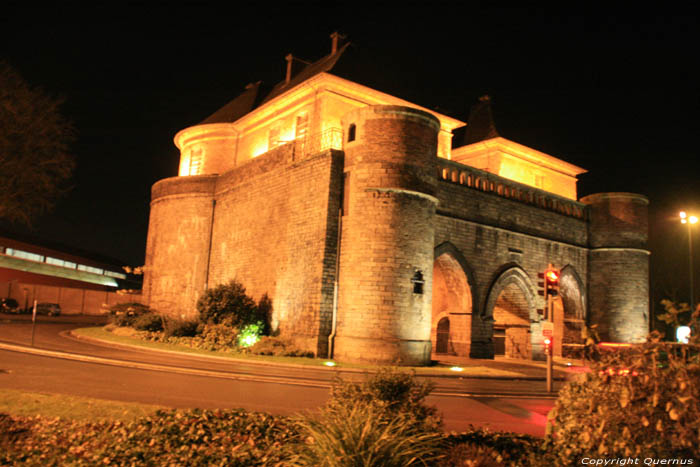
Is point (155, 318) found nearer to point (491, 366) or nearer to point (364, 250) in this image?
point (364, 250)

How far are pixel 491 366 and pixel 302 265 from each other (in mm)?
8193

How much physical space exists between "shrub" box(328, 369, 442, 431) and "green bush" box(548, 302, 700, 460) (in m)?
1.62

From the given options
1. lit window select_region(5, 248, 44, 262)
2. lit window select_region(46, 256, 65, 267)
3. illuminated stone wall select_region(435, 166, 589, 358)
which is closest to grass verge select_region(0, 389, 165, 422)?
illuminated stone wall select_region(435, 166, 589, 358)

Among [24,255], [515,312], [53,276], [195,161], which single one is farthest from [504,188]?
[24,255]

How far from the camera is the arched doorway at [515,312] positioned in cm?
2616

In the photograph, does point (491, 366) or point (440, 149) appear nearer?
point (491, 366)

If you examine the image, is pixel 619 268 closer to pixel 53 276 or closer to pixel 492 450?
pixel 492 450

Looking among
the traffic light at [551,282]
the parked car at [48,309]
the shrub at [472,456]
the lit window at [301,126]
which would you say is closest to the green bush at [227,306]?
the lit window at [301,126]

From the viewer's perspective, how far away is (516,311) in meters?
27.1

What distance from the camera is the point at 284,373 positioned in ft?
50.8

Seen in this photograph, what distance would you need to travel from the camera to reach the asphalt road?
31.7 ft

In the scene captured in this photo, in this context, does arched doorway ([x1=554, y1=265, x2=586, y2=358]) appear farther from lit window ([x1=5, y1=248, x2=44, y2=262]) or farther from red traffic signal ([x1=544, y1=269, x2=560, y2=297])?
lit window ([x1=5, y1=248, x2=44, y2=262])

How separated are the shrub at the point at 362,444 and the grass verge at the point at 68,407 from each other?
11.1 ft

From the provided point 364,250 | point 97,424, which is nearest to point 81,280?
point 364,250
